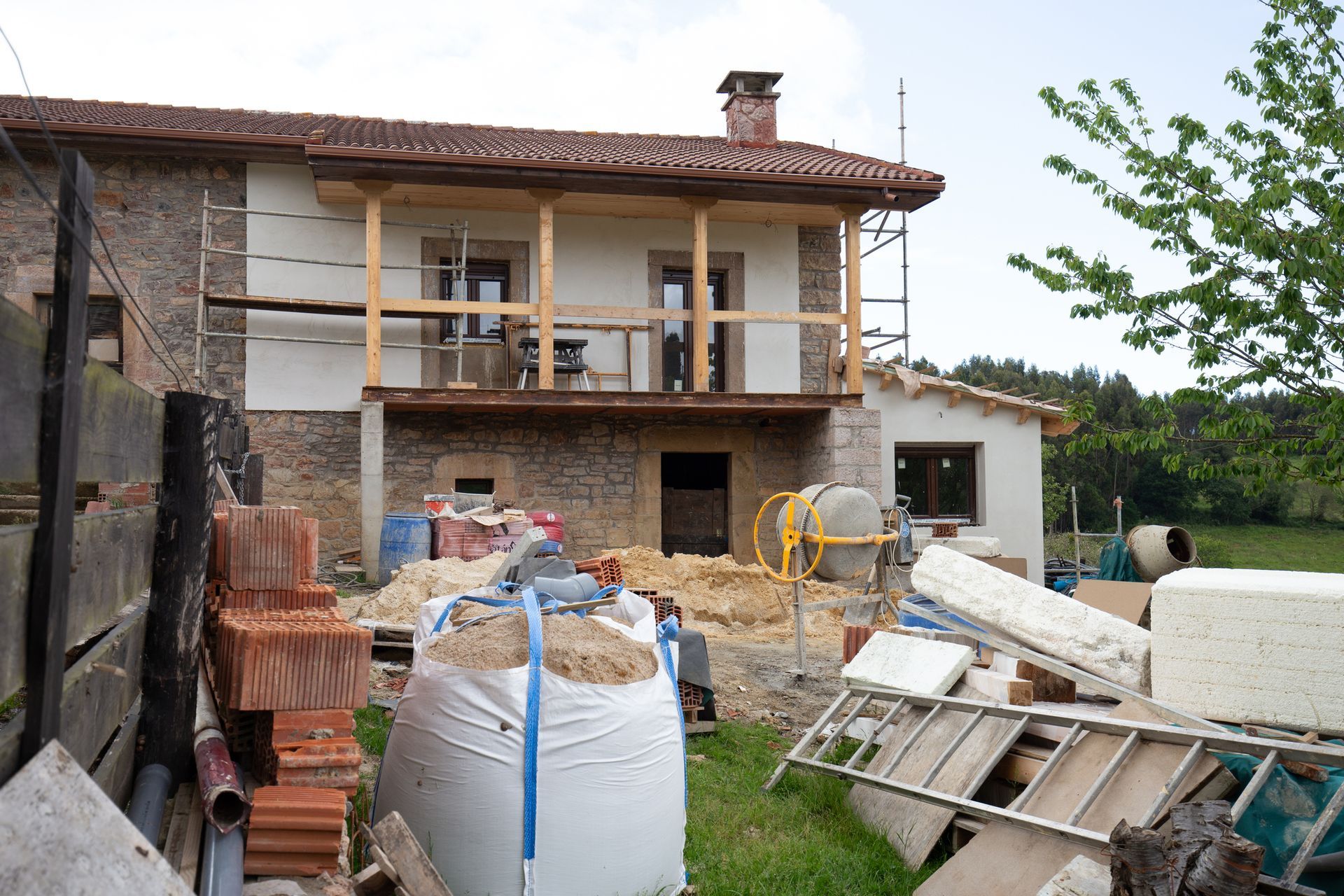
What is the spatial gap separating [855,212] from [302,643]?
11106 millimetres

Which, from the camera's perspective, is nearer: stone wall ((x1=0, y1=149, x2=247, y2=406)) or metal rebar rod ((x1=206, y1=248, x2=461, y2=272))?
metal rebar rod ((x1=206, y1=248, x2=461, y2=272))

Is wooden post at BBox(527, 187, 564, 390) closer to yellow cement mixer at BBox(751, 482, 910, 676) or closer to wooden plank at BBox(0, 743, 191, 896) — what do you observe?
yellow cement mixer at BBox(751, 482, 910, 676)

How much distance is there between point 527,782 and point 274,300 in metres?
10.0

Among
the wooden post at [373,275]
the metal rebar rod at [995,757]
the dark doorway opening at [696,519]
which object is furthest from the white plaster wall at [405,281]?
the metal rebar rod at [995,757]

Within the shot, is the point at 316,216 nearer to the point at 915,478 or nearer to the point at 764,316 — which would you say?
the point at 764,316

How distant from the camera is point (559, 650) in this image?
3.48 meters

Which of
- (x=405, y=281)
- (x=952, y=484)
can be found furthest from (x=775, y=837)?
(x=952, y=484)

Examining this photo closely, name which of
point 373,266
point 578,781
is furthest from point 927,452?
point 578,781

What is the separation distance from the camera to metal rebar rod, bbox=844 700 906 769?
495 centimetres

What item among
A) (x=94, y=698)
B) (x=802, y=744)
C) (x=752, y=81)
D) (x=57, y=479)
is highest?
(x=752, y=81)

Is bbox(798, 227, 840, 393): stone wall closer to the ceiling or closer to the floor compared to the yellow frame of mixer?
closer to the ceiling

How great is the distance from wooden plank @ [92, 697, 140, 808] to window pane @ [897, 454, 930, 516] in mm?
12977

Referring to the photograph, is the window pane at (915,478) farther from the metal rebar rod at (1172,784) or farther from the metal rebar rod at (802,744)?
the metal rebar rod at (1172,784)

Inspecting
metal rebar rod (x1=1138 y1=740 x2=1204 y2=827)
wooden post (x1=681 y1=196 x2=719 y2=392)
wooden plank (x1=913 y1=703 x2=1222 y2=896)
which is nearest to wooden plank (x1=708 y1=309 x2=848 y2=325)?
wooden post (x1=681 y1=196 x2=719 y2=392)
